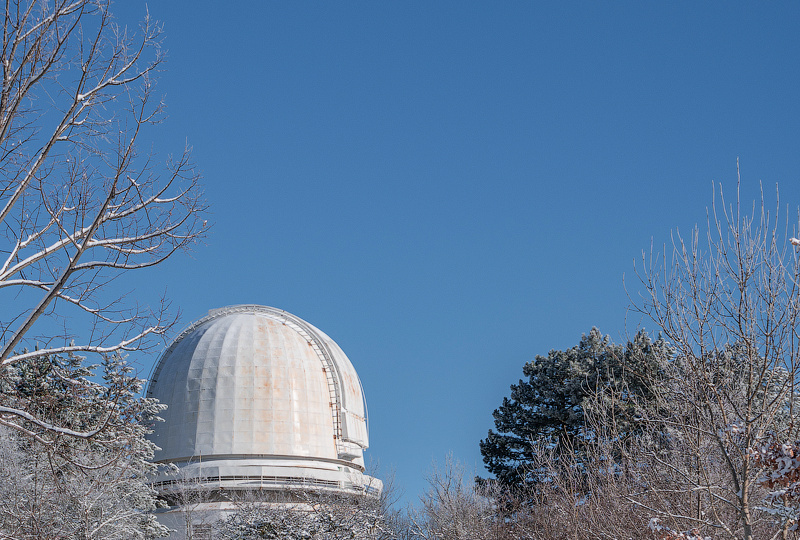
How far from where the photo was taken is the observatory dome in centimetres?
3800

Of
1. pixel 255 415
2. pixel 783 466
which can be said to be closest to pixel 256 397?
pixel 255 415

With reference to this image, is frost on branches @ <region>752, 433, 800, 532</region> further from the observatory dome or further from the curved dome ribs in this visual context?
the curved dome ribs

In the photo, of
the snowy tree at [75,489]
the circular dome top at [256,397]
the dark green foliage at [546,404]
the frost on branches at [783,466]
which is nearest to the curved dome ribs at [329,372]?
the circular dome top at [256,397]

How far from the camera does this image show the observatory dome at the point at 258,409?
38000 millimetres

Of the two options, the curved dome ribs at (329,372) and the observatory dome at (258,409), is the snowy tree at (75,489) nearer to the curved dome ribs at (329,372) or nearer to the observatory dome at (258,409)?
the observatory dome at (258,409)

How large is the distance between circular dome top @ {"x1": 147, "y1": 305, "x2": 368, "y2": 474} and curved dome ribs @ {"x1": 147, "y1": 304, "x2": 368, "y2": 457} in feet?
0.18

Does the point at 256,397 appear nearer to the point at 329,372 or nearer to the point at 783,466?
the point at 329,372

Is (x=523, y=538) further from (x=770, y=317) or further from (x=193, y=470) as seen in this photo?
(x=770, y=317)

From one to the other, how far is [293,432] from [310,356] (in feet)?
15.0

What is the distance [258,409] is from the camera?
39.4 metres

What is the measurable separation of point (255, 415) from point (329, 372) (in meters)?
4.91

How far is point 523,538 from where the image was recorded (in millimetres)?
28672

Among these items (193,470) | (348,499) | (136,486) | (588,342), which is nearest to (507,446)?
(588,342)

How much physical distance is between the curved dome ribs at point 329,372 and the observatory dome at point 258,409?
0.05m
